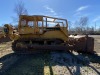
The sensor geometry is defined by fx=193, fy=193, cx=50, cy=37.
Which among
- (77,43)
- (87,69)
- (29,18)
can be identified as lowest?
(87,69)

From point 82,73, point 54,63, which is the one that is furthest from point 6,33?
point 82,73

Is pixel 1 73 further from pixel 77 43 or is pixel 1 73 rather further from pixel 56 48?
pixel 77 43

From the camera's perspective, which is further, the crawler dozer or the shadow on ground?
the crawler dozer

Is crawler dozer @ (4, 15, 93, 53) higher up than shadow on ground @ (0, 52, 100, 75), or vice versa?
crawler dozer @ (4, 15, 93, 53)

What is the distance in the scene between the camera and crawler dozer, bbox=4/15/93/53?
13109 mm

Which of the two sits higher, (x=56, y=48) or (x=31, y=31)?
(x=31, y=31)

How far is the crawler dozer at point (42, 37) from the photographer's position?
13.1 m

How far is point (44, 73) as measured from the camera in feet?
27.6

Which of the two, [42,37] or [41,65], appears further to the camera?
[42,37]

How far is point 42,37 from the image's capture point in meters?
13.5

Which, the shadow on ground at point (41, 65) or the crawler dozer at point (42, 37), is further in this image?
the crawler dozer at point (42, 37)

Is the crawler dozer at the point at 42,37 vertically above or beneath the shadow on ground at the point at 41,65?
above

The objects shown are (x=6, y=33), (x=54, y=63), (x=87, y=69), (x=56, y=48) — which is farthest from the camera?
(x=56, y=48)

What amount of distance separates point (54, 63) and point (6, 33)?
3.86m
